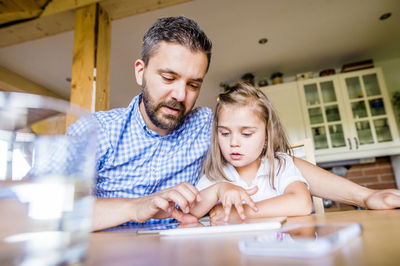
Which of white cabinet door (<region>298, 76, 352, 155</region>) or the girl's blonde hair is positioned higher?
white cabinet door (<region>298, 76, 352, 155</region>)

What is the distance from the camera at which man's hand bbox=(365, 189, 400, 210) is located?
2.14 ft

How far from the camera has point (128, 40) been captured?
9.23ft

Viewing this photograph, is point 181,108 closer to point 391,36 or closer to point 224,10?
point 224,10

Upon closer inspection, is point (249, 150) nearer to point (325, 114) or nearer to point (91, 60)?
point (91, 60)

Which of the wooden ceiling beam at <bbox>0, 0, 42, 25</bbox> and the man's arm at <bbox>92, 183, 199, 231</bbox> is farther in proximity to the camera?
the wooden ceiling beam at <bbox>0, 0, 42, 25</bbox>

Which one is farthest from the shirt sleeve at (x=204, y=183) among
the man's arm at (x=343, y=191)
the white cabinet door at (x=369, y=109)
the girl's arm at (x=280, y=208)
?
the white cabinet door at (x=369, y=109)

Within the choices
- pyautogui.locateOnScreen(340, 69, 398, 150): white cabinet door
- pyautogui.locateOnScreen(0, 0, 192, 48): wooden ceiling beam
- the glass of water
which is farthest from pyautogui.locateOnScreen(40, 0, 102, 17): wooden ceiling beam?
pyautogui.locateOnScreen(340, 69, 398, 150): white cabinet door

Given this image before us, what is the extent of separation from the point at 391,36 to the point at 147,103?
323cm

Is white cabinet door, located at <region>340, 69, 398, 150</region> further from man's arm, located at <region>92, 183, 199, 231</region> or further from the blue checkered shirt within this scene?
man's arm, located at <region>92, 183, 199, 231</region>

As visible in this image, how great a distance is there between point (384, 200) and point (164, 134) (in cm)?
79

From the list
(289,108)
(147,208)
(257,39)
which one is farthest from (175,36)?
(289,108)

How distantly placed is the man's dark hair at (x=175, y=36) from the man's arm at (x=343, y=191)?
609 millimetres

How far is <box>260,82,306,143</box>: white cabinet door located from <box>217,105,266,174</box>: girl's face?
2.25 meters

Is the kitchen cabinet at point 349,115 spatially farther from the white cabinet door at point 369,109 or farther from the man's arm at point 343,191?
the man's arm at point 343,191
